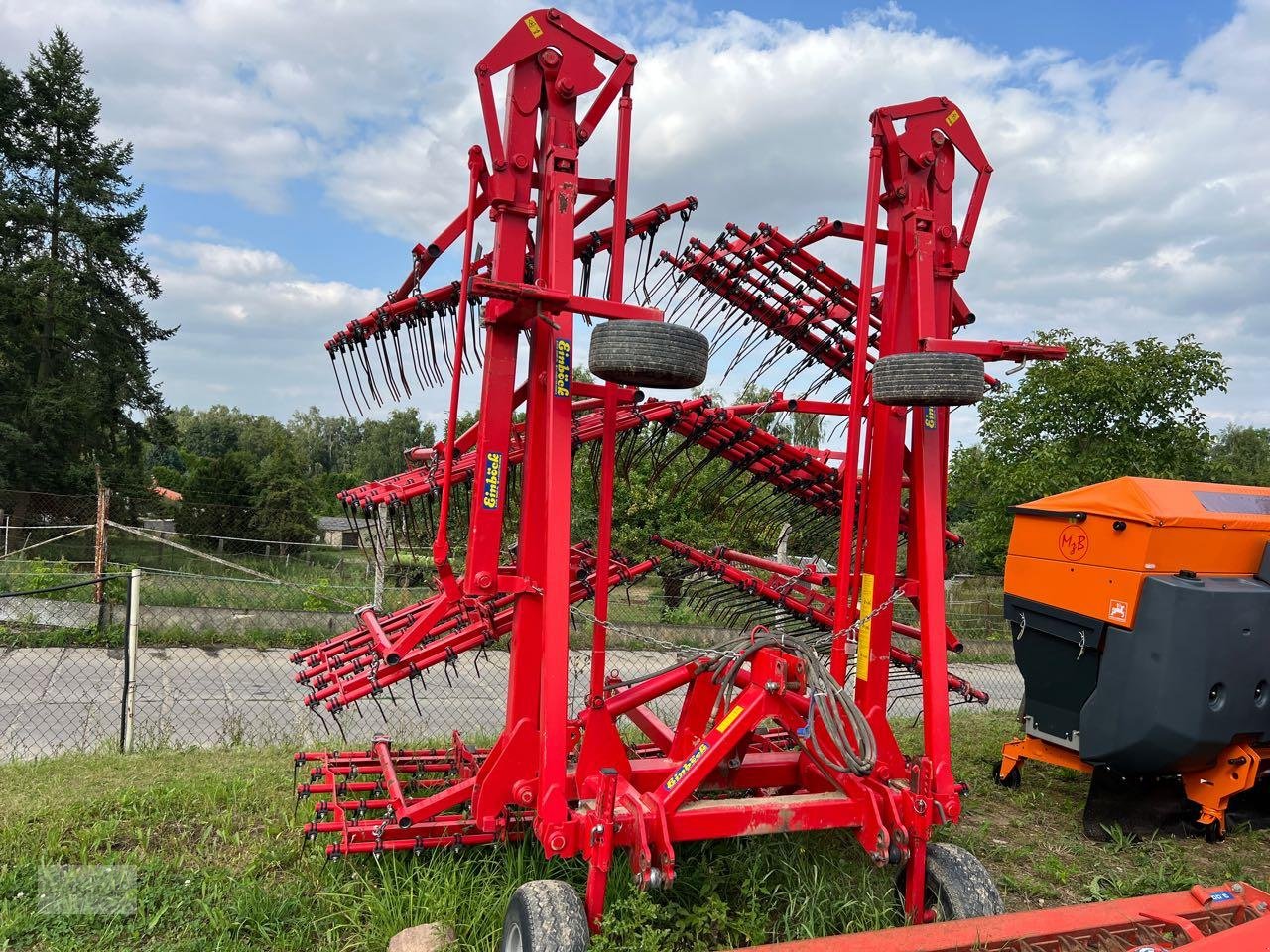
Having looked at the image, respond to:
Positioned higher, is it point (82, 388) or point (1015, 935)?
point (82, 388)

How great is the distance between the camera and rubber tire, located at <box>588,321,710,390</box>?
3.33 meters

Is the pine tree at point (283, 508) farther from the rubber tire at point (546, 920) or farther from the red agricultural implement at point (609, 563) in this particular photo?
the rubber tire at point (546, 920)

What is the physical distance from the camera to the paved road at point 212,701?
7578 mm

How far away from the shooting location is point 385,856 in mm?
3996

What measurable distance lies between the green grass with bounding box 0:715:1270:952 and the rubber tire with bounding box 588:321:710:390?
198 centimetres

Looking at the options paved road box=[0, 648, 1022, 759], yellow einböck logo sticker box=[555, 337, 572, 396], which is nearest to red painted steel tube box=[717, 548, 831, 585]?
paved road box=[0, 648, 1022, 759]

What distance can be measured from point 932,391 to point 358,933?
11.0ft

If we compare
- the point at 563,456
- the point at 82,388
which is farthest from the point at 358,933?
the point at 82,388

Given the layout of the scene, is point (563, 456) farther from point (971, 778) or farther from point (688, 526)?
point (688, 526)

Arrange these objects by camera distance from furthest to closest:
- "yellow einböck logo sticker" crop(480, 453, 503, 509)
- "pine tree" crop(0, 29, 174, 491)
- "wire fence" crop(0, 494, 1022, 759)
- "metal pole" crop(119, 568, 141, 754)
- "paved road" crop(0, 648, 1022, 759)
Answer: "pine tree" crop(0, 29, 174, 491) < "wire fence" crop(0, 494, 1022, 759) < "paved road" crop(0, 648, 1022, 759) < "metal pole" crop(119, 568, 141, 754) < "yellow einböck logo sticker" crop(480, 453, 503, 509)

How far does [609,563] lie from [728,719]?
1113 mm

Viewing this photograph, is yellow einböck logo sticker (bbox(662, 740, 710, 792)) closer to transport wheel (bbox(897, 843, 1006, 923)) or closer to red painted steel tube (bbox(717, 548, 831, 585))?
transport wheel (bbox(897, 843, 1006, 923))

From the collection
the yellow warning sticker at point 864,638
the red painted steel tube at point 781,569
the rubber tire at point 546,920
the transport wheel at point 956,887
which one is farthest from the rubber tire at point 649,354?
the red painted steel tube at point 781,569

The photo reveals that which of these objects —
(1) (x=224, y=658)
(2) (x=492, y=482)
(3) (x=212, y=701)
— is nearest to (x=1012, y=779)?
(2) (x=492, y=482)
